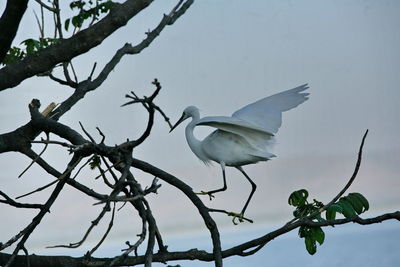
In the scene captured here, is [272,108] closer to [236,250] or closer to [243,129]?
[243,129]

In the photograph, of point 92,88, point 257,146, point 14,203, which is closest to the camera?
point 14,203

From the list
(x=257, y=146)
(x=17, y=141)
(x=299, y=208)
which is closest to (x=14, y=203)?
(x=17, y=141)

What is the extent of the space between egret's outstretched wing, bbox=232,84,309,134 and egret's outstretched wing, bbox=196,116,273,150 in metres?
0.03

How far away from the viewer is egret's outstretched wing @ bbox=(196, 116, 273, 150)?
2287 millimetres

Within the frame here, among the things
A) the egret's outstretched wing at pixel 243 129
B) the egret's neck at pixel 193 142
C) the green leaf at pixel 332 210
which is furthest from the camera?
the egret's neck at pixel 193 142

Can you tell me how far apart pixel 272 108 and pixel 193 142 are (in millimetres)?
533

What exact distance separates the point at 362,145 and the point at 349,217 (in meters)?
0.20

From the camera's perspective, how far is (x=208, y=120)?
2270 millimetres

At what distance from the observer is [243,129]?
2498 millimetres

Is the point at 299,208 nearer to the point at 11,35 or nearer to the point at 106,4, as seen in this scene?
the point at 11,35

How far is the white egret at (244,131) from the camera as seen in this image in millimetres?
2383

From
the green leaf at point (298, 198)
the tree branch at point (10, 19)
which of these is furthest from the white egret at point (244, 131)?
the tree branch at point (10, 19)

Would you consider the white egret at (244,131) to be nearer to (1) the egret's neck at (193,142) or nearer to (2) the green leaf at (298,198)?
(1) the egret's neck at (193,142)

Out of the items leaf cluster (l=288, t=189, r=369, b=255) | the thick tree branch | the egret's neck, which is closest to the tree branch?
the thick tree branch
